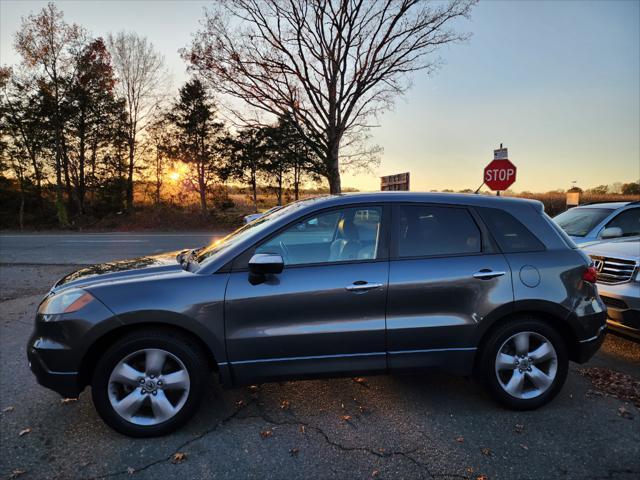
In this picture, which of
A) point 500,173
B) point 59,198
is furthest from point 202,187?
point 500,173

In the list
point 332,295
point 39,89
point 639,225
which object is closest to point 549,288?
point 332,295

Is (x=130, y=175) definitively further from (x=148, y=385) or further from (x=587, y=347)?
(x=587, y=347)

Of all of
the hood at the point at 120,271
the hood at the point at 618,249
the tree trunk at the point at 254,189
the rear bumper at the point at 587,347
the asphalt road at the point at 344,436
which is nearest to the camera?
the asphalt road at the point at 344,436

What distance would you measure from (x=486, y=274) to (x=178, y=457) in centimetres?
254

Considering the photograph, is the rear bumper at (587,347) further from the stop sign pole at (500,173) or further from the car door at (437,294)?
the stop sign pole at (500,173)

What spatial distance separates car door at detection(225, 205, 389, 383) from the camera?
2.79 m

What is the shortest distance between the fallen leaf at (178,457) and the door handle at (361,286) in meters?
1.56

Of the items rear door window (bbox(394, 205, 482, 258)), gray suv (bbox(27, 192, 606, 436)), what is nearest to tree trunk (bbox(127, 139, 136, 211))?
gray suv (bbox(27, 192, 606, 436))

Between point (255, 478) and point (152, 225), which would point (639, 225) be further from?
point (152, 225)

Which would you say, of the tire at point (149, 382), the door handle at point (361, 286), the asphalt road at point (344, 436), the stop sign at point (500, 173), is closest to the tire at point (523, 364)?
the asphalt road at point (344, 436)

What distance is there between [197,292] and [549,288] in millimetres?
2688

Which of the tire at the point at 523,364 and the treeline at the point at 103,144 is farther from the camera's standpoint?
the treeline at the point at 103,144

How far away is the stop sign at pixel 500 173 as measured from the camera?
39.5ft

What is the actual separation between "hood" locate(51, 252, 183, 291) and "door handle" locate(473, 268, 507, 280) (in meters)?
2.32
